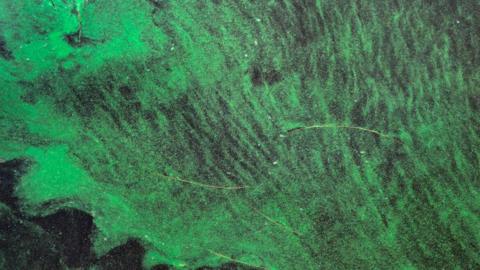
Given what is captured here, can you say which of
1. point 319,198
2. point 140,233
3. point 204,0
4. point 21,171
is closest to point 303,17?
point 204,0

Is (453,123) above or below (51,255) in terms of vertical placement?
above

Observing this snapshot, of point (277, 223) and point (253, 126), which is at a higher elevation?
point (253, 126)

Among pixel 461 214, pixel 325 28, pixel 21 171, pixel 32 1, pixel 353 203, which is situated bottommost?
pixel 461 214

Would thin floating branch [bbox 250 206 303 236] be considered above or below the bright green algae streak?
below

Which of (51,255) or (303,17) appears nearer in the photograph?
(51,255)

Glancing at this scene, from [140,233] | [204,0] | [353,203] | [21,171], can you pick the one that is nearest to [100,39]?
[204,0]

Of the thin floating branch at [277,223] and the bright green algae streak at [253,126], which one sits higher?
the bright green algae streak at [253,126]

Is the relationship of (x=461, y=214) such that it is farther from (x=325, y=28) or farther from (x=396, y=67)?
(x=325, y=28)
